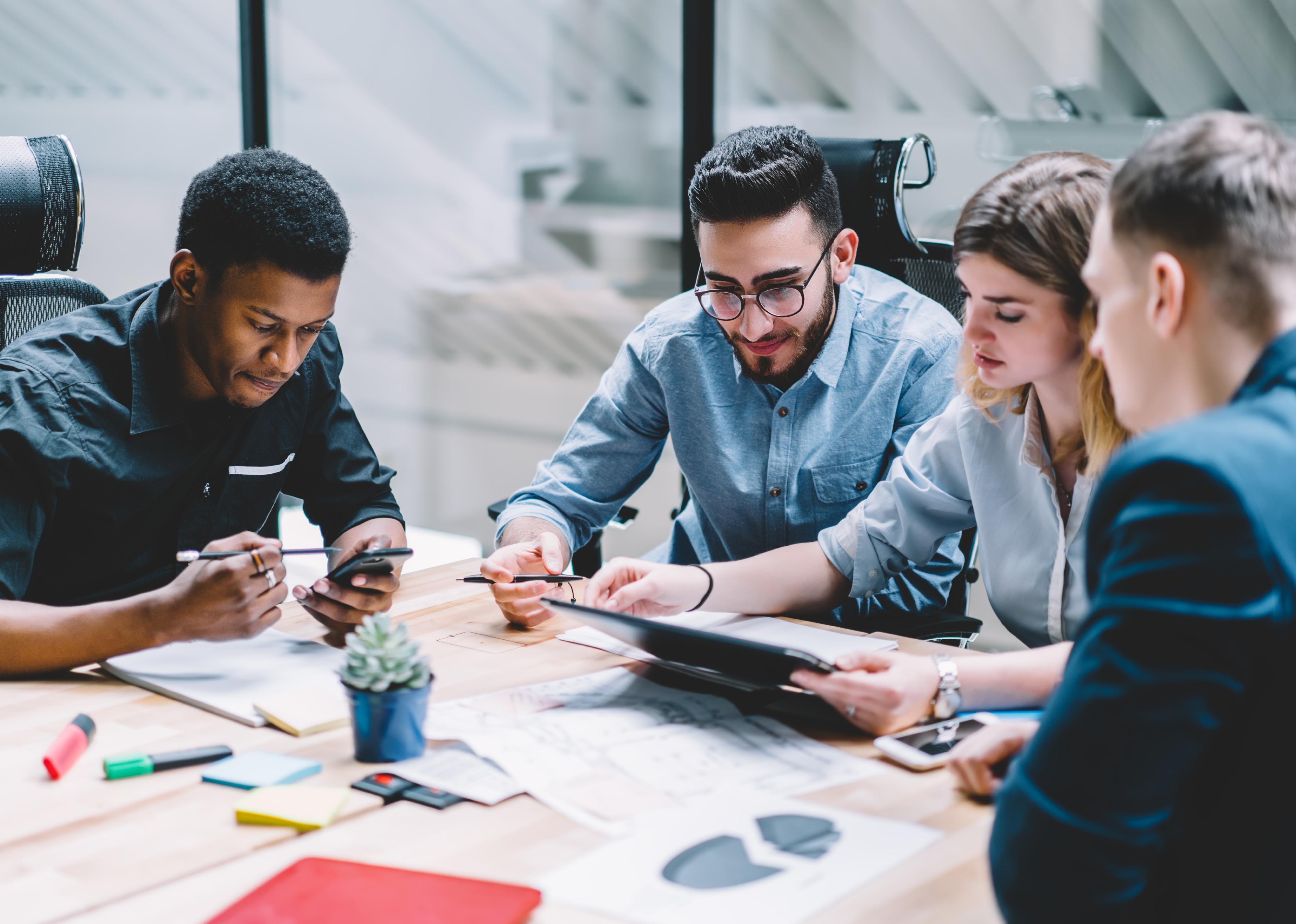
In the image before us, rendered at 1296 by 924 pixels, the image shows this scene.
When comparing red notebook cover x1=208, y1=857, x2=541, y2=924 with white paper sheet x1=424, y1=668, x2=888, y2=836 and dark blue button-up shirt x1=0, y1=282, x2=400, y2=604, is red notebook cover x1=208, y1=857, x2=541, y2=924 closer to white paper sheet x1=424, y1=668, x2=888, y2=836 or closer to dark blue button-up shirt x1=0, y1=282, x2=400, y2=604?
white paper sheet x1=424, y1=668, x2=888, y2=836

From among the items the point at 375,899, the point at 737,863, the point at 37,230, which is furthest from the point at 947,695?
the point at 37,230

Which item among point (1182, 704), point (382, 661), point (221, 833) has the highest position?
point (1182, 704)

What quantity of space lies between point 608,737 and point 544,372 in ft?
13.5

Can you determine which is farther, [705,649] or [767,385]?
[767,385]

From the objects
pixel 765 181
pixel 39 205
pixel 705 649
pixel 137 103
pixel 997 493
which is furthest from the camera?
pixel 137 103

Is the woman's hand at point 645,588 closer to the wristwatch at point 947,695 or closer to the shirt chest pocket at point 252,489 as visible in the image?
the wristwatch at point 947,695

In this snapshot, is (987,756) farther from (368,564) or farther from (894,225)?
(894,225)

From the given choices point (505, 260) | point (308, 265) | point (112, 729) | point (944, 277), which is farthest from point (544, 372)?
point (112, 729)

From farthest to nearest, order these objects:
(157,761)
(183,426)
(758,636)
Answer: (183,426) → (758,636) → (157,761)

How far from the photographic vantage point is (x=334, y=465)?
1846 mm

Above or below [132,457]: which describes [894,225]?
above

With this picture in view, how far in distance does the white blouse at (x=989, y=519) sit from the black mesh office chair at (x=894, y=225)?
0.86ft

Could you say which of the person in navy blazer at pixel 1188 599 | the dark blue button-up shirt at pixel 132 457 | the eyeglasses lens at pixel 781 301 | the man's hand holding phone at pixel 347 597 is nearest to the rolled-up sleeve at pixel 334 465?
the dark blue button-up shirt at pixel 132 457

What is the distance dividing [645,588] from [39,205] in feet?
3.92
